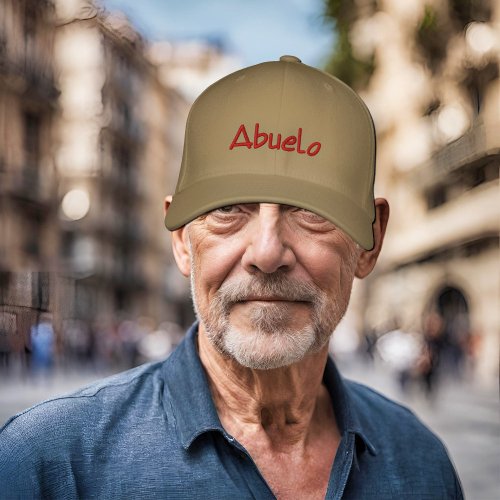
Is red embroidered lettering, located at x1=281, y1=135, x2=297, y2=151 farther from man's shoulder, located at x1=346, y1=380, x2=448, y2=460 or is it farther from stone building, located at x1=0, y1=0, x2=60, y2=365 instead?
stone building, located at x1=0, y1=0, x2=60, y2=365

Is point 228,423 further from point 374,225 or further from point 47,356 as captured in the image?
point 47,356

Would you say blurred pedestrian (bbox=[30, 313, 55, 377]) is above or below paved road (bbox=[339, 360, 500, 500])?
above

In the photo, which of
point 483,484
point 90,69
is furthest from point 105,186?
point 483,484

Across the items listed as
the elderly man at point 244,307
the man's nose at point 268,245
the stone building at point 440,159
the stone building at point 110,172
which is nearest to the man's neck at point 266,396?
the elderly man at point 244,307

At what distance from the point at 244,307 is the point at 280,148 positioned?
0.30 meters

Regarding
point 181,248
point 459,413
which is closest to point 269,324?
point 181,248

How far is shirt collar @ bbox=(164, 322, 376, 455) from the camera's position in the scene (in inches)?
60.1

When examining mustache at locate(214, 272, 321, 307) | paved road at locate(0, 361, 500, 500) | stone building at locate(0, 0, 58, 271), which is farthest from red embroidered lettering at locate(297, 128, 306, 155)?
stone building at locate(0, 0, 58, 271)

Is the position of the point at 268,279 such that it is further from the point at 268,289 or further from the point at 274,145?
the point at 274,145

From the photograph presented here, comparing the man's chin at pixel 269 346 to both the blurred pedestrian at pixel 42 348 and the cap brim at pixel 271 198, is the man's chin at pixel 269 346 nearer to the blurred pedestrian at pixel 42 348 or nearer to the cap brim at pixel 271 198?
the cap brim at pixel 271 198

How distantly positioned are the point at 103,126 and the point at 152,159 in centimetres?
709

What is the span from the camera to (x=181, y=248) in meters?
1.70

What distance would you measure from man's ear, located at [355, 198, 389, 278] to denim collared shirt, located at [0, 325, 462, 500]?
30cm

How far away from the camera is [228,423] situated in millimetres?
Answer: 1674
